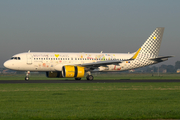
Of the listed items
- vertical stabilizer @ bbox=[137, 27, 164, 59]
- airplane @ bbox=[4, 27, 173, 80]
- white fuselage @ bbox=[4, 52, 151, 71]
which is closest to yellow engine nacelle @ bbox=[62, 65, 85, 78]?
airplane @ bbox=[4, 27, 173, 80]

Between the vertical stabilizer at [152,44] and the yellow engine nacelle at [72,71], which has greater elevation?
the vertical stabilizer at [152,44]

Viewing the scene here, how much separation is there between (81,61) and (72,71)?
Answer: 488 centimetres

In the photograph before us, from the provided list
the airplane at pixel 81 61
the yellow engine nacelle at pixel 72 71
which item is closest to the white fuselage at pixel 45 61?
the airplane at pixel 81 61

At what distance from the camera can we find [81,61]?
4309 centimetres

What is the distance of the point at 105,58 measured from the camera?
44500 millimetres

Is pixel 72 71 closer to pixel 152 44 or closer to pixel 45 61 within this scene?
pixel 45 61

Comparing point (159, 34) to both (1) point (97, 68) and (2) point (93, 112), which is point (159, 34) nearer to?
(1) point (97, 68)

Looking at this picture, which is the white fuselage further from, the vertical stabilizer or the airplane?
the vertical stabilizer

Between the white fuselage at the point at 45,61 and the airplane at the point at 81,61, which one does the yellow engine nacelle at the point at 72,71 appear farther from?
the white fuselage at the point at 45,61

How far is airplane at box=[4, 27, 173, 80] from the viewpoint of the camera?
40.4 meters

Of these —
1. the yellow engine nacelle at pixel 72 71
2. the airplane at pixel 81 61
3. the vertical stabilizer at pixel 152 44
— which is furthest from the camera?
the vertical stabilizer at pixel 152 44

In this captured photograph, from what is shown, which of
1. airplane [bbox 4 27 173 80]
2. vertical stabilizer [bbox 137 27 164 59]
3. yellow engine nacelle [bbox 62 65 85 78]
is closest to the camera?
yellow engine nacelle [bbox 62 65 85 78]

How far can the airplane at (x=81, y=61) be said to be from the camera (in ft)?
132

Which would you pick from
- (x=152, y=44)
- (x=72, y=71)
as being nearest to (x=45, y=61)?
(x=72, y=71)
